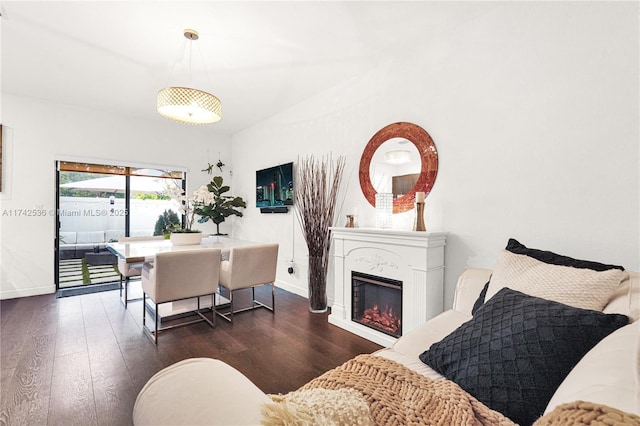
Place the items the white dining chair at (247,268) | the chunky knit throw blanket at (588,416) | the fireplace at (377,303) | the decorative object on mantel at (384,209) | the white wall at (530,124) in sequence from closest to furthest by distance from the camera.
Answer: the chunky knit throw blanket at (588,416) → the white wall at (530,124) → the fireplace at (377,303) → the decorative object on mantel at (384,209) → the white dining chair at (247,268)

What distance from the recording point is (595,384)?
0.63 metres

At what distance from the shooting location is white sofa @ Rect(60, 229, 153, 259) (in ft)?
14.1

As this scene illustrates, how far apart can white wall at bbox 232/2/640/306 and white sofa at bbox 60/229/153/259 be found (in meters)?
4.43

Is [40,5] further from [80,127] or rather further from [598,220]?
[598,220]

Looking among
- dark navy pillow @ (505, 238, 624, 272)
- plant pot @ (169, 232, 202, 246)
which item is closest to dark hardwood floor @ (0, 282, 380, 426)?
plant pot @ (169, 232, 202, 246)

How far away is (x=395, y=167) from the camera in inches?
111

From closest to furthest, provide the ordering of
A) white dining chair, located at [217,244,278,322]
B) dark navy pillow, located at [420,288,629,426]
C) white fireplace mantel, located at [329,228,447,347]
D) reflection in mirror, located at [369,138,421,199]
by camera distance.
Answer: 1. dark navy pillow, located at [420,288,629,426]
2. white fireplace mantel, located at [329,228,447,347]
3. reflection in mirror, located at [369,138,421,199]
4. white dining chair, located at [217,244,278,322]

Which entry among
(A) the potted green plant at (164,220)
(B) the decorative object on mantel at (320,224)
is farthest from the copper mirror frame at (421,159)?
(A) the potted green plant at (164,220)

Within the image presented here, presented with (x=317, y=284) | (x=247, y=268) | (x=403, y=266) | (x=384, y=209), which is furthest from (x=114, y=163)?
(x=403, y=266)

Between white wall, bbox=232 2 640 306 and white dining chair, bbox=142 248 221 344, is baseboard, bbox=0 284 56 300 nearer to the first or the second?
white dining chair, bbox=142 248 221 344

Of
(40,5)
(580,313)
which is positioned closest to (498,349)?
(580,313)

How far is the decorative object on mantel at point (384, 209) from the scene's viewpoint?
2812 mm

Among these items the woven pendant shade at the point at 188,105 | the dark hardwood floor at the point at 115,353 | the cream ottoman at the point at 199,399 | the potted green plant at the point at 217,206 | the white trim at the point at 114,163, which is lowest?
the dark hardwood floor at the point at 115,353

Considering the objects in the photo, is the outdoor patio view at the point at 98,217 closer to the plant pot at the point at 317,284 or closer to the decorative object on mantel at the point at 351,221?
the plant pot at the point at 317,284
